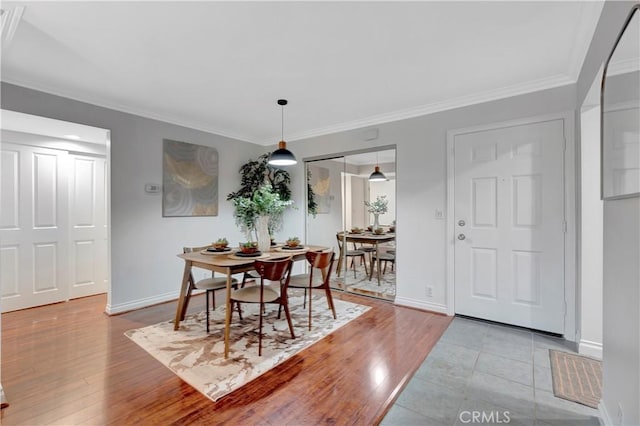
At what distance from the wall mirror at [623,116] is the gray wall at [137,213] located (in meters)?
4.22

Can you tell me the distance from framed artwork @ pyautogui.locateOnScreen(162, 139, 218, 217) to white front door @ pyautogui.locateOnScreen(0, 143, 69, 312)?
1439 millimetres

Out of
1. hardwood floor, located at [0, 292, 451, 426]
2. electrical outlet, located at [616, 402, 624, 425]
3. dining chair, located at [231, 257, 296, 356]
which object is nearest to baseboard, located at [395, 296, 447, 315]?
hardwood floor, located at [0, 292, 451, 426]

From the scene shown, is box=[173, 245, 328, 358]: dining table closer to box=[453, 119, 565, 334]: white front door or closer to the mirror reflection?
the mirror reflection

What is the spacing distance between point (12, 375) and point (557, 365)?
4029mm

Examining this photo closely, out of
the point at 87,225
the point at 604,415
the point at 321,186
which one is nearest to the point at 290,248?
the point at 321,186

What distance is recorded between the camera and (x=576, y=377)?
83.0 inches

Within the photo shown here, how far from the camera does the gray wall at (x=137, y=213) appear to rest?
3.31m

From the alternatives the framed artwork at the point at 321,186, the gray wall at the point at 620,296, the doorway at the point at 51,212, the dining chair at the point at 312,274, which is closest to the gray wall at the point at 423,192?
the framed artwork at the point at 321,186

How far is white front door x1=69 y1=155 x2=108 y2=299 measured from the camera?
4.08 meters

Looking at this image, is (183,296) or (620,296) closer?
(620,296)

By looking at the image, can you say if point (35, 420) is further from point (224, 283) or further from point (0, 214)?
point (0, 214)

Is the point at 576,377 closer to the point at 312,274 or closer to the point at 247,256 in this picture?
the point at 312,274

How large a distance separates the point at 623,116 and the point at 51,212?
5485mm

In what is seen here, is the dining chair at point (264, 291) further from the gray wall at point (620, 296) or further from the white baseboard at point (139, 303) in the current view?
the gray wall at point (620, 296)
